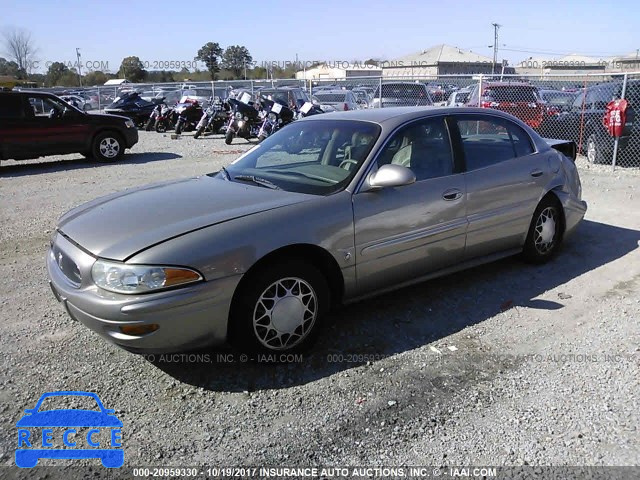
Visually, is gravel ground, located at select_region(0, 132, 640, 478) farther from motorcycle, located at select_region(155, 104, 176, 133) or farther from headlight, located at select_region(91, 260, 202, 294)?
motorcycle, located at select_region(155, 104, 176, 133)

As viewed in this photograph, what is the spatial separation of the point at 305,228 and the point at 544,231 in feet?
9.47

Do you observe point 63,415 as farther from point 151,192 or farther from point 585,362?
point 585,362

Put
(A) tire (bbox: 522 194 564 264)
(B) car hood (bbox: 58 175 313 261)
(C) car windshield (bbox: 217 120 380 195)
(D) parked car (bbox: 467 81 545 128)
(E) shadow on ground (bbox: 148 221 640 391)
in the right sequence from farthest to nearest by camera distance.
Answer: (D) parked car (bbox: 467 81 545 128) < (A) tire (bbox: 522 194 564 264) < (C) car windshield (bbox: 217 120 380 195) < (E) shadow on ground (bbox: 148 221 640 391) < (B) car hood (bbox: 58 175 313 261)

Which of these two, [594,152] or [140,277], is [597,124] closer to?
[594,152]

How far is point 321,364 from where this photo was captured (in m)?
3.67

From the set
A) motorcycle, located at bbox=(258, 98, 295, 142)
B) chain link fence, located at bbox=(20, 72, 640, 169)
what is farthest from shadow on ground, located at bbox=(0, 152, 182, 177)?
chain link fence, located at bbox=(20, 72, 640, 169)

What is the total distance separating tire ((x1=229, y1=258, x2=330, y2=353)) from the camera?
11.1 ft

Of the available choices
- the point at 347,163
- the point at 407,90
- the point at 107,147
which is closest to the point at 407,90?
the point at 407,90

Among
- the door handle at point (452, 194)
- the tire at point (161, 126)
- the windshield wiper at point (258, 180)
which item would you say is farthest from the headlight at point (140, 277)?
the tire at point (161, 126)

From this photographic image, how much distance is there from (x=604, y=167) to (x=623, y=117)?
1.16 m

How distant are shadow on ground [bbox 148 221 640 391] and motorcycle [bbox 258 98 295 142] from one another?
1106 cm

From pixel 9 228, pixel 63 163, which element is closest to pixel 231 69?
pixel 63 163

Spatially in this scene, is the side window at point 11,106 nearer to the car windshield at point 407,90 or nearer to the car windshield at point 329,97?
the car windshield at point 407,90

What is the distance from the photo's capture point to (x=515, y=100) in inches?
548
